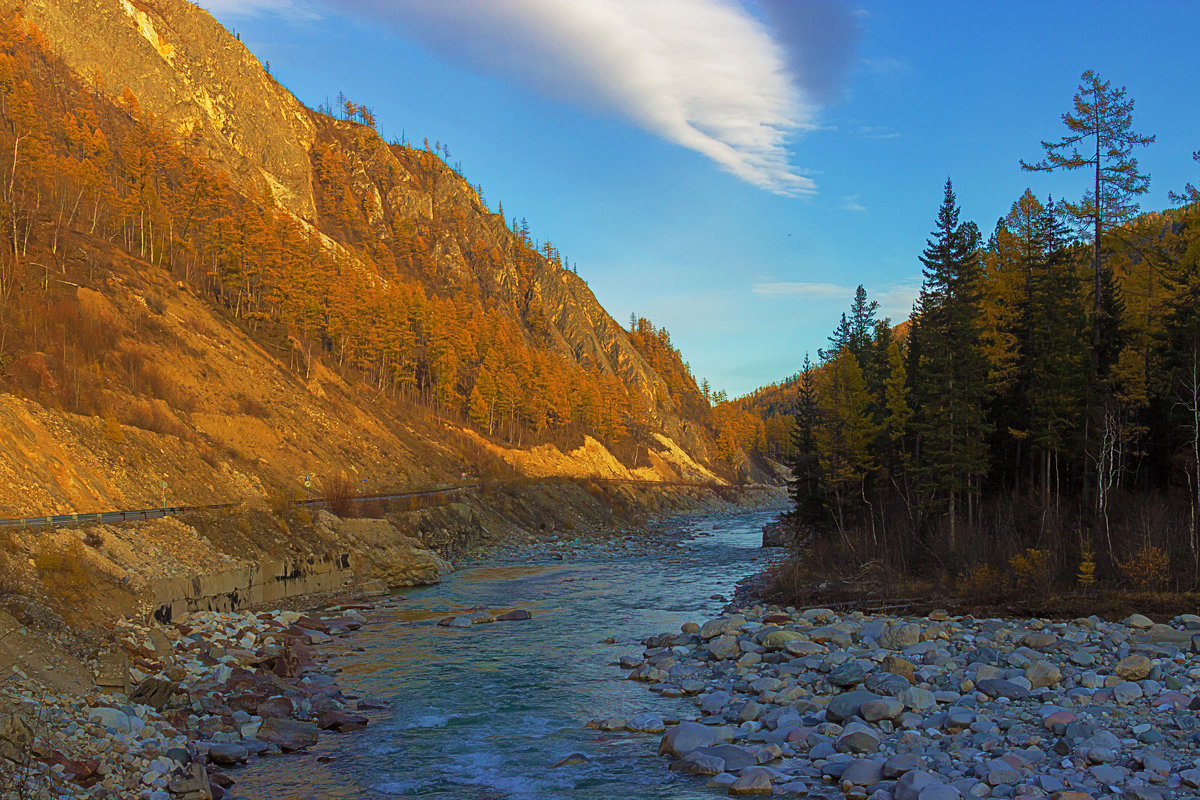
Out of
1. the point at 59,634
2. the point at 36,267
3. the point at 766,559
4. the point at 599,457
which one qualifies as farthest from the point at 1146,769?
the point at 599,457

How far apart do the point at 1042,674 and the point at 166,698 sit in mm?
17439

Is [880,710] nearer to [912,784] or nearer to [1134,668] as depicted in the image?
[912,784]

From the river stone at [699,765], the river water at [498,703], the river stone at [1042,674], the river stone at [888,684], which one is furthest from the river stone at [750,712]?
the river stone at [1042,674]

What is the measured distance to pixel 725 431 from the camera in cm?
14812

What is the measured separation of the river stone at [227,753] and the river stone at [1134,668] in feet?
54.4

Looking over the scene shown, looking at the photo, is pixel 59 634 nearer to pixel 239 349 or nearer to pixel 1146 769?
pixel 1146 769

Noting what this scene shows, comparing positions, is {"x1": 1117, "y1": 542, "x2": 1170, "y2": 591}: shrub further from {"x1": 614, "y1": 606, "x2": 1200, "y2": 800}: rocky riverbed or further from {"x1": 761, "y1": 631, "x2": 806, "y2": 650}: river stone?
{"x1": 761, "y1": 631, "x2": 806, "y2": 650}: river stone

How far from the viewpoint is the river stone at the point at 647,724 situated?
13.6 m

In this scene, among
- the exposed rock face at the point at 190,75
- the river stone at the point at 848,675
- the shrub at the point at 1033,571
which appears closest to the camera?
the river stone at the point at 848,675

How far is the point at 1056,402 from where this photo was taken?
1131 inches

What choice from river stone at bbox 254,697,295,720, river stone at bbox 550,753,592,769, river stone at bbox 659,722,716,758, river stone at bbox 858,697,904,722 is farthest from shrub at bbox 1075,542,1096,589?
river stone at bbox 254,697,295,720

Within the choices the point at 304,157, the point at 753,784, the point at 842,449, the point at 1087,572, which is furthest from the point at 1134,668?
the point at 304,157

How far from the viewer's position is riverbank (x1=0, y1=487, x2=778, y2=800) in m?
9.89

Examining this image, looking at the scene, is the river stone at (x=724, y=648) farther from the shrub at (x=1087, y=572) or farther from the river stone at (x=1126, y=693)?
the shrub at (x=1087, y=572)
